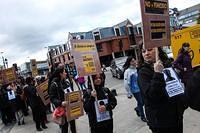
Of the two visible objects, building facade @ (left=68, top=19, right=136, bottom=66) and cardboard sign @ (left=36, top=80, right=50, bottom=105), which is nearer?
cardboard sign @ (left=36, top=80, right=50, bottom=105)

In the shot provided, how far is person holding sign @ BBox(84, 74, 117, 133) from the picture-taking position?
5340 mm

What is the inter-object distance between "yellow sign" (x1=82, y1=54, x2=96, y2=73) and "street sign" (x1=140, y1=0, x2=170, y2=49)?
163 cm

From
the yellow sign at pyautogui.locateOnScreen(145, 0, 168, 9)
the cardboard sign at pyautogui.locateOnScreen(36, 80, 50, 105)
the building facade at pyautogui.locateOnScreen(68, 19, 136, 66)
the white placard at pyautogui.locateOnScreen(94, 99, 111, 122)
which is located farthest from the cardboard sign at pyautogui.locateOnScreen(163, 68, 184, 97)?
the building facade at pyautogui.locateOnScreen(68, 19, 136, 66)

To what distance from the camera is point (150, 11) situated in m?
3.99

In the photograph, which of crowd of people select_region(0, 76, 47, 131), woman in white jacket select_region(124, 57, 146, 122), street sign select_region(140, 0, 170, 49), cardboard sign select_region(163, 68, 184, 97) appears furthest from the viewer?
crowd of people select_region(0, 76, 47, 131)

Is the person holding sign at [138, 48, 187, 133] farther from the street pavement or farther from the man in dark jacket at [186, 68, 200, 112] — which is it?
the street pavement

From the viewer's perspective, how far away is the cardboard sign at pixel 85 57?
5400 mm

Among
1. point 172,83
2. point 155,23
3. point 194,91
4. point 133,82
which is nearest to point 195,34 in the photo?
point 133,82

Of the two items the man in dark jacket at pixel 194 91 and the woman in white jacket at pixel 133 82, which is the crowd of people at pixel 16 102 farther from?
the man in dark jacket at pixel 194 91

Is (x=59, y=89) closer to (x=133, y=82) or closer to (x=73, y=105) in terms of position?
(x=73, y=105)

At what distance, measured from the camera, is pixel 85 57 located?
5562 mm

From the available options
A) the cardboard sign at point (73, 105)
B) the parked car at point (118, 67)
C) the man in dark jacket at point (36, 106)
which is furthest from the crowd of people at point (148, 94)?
the parked car at point (118, 67)

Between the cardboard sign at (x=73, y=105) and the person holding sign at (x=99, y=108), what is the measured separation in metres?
1.16

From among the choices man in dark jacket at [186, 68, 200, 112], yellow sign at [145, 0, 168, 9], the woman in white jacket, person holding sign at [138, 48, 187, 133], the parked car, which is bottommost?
the parked car
